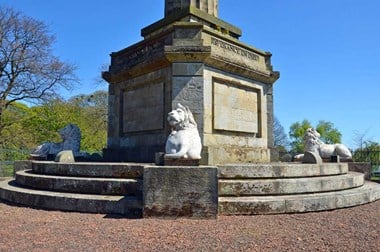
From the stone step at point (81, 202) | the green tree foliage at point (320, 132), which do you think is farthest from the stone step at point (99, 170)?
the green tree foliage at point (320, 132)

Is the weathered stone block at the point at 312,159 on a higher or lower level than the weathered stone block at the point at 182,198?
higher

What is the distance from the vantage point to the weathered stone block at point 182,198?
5.35 m

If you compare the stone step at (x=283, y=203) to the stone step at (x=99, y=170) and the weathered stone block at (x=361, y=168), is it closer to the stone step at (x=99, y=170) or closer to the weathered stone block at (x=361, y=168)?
the stone step at (x=99, y=170)

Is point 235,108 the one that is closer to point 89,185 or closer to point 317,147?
point 317,147

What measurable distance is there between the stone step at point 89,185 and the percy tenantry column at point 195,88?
180cm

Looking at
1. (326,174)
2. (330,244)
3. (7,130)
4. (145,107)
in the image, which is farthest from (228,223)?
(7,130)

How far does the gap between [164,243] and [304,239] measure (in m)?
1.88

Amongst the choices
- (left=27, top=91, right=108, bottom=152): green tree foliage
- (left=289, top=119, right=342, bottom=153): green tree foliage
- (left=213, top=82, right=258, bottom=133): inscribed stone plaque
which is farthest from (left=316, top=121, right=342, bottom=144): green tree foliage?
(left=213, top=82, right=258, bottom=133): inscribed stone plaque

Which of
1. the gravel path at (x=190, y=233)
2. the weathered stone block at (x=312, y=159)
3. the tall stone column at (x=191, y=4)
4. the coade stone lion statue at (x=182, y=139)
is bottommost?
the gravel path at (x=190, y=233)

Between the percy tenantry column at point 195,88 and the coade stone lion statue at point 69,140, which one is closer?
the percy tenantry column at point 195,88

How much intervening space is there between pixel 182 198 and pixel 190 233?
93 centimetres

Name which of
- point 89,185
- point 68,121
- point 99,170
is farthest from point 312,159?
point 68,121

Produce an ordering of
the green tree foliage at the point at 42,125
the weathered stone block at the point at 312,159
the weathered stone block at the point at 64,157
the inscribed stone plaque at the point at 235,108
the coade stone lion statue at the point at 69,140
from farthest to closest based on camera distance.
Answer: the green tree foliage at the point at 42,125
the coade stone lion statue at the point at 69,140
the inscribed stone plaque at the point at 235,108
the weathered stone block at the point at 312,159
the weathered stone block at the point at 64,157

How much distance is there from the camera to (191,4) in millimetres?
10078
